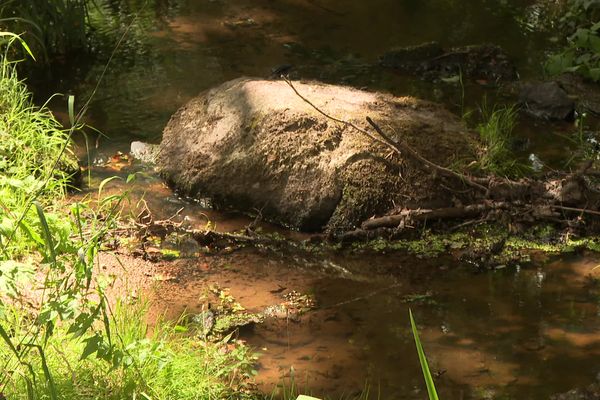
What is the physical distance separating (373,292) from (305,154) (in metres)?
1.27

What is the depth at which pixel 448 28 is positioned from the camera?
9.33 metres

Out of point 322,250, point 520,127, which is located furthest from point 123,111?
point 520,127

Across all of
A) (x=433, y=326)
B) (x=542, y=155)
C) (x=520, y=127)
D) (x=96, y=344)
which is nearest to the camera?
(x=96, y=344)

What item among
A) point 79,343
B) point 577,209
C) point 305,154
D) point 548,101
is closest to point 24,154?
point 305,154

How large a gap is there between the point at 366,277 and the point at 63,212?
1859 mm

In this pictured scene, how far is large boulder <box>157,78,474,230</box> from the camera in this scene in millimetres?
5629

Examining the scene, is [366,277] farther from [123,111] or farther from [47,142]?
[123,111]

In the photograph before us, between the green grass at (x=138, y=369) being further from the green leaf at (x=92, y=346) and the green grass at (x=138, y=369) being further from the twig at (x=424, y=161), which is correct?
the twig at (x=424, y=161)

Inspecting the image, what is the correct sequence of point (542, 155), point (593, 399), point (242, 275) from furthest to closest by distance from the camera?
point (542, 155) → point (242, 275) → point (593, 399)

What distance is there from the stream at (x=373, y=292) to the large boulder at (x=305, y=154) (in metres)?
0.20

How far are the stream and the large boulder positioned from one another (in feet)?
0.64

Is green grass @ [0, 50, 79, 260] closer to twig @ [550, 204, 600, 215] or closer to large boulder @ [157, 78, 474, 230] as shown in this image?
large boulder @ [157, 78, 474, 230]

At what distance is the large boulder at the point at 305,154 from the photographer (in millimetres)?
5629

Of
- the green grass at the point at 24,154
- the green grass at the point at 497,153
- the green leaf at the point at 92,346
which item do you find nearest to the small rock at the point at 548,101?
the green grass at the point at 497,153
